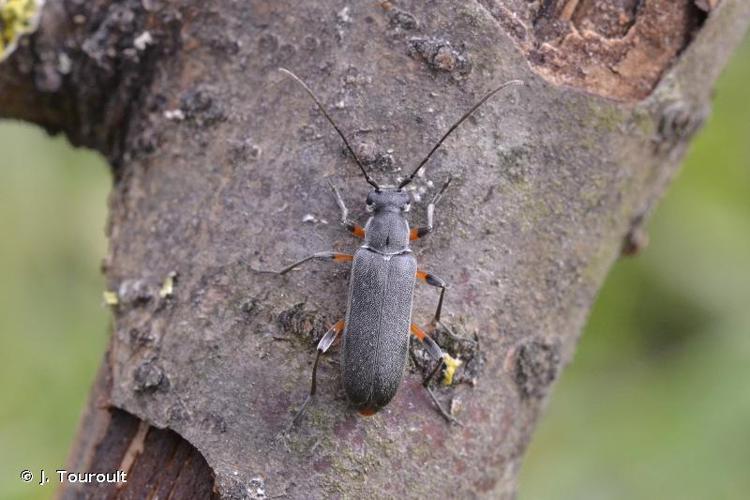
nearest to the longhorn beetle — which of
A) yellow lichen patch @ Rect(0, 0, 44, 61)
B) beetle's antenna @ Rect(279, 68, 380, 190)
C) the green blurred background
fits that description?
beetle's antenna @ Rect(279, 68, 380, 190)

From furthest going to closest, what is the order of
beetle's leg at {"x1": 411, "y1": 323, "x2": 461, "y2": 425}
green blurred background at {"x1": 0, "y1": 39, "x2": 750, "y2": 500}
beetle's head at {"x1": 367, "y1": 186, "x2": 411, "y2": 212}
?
1. green blurred background at {"x1": 0, "y1": 39, "x2": 750, "y2": 500}
2. beetle's head at {"x1": 367, "y1": 186, "x2": 411, "y2": 212}
3. beetle's leg at {"x1": 411, "y1": 323, "x2": 461, "y2": 425}

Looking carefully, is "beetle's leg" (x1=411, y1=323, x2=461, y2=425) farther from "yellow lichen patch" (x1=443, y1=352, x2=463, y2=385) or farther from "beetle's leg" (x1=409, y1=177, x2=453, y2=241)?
"beetle's leg" (x1=409, y1=177, x2=453, y2=241)

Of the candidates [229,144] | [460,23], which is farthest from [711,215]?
[229,144]

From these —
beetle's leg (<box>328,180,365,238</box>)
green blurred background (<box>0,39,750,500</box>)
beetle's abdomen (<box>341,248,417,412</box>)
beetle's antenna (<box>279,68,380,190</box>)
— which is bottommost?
green blurred background (<box>0,39,750,500</box>)

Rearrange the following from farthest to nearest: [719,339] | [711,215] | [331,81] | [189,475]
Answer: [711,215]
[719,339]
[331,81]
[189,475]

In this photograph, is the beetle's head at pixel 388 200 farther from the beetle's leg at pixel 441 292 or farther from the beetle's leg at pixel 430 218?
the beetle's leg at pixel 441 292

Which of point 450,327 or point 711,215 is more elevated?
point 450,327

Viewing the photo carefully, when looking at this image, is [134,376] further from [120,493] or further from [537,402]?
[537,402]

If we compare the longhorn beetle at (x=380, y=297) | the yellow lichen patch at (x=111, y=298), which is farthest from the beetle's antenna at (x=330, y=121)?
the yellow lichen patch at (x=111, y=298)
